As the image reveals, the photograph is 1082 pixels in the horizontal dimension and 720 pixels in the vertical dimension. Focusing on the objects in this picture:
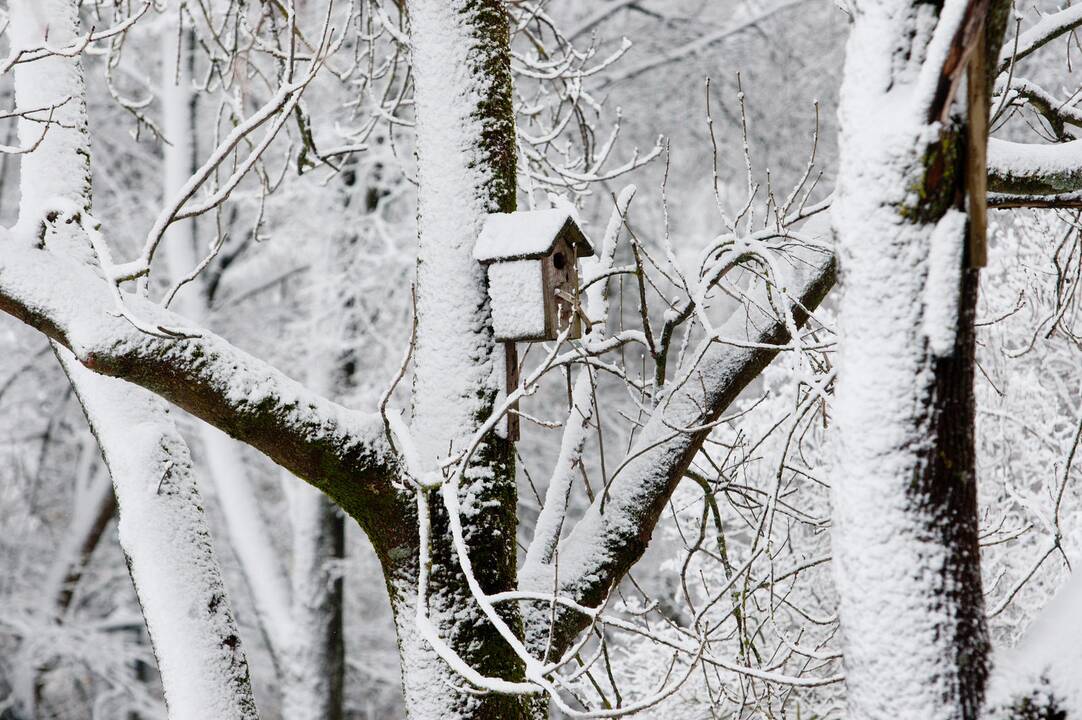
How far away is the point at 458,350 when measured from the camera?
2459mm

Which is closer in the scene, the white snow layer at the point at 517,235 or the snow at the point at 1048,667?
the snow at the point at 1048,667

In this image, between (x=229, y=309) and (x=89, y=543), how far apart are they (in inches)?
102

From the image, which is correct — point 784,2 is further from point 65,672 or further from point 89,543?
point 65,672

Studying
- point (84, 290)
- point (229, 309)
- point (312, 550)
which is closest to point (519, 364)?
point (84, 290)

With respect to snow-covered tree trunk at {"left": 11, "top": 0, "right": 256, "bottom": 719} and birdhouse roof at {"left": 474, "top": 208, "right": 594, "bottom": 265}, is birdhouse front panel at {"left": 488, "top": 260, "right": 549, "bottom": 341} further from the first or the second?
snow-covered tree trunk at {"left": 11, "top": 0, "right": 256, "bottom": 719}

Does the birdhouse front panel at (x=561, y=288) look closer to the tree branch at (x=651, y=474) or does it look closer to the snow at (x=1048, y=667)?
the tree branch at (x=651, y=474)

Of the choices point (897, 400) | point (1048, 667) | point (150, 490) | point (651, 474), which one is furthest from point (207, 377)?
point (1048, 667)

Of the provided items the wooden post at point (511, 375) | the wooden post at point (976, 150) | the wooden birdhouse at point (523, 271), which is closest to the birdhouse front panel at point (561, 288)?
the wooden birdhouse at point (523, 271)

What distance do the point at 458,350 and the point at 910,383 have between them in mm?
1223

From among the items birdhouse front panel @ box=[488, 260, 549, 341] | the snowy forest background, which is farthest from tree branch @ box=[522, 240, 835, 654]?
the snowy forest background

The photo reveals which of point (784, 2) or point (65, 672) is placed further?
point (65, 672)

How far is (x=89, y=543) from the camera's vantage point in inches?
356

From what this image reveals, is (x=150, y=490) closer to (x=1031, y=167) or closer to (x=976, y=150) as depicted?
(x=976, y=150)

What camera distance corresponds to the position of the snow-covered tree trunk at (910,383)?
5.01 feet
